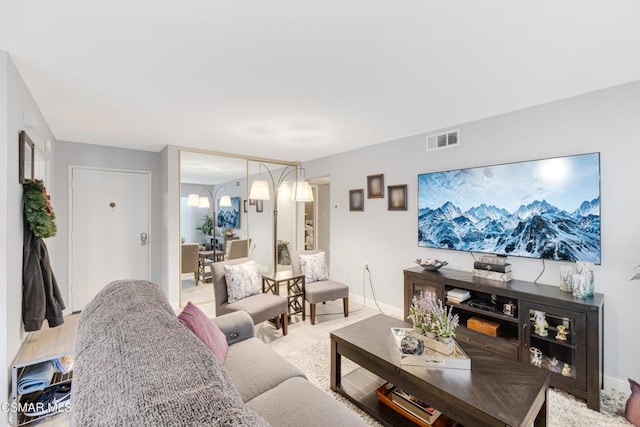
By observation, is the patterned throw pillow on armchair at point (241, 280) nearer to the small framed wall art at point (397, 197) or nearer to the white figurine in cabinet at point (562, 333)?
the small framed wall art at point (397, 197)

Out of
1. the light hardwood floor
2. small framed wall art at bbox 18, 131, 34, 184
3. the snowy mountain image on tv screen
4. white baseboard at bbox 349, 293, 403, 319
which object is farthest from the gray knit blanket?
white baseboard at bbox 349, 293, 403, 319

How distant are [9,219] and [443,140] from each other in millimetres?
3783

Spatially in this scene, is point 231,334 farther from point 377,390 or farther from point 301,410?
point 377,390

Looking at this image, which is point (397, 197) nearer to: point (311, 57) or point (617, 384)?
point (311, 57)

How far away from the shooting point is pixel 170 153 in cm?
391

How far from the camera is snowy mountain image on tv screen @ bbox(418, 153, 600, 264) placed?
227 cm

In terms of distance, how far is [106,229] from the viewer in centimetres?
409

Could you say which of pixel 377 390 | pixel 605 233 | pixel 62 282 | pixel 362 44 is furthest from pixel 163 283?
pixel 605 233

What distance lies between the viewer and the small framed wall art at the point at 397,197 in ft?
11.8

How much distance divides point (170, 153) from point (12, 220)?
2279mm

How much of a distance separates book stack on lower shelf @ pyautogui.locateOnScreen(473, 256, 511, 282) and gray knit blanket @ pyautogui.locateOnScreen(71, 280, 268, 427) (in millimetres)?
2702

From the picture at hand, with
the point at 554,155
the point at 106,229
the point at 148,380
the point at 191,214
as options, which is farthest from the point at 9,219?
the point at 554,155

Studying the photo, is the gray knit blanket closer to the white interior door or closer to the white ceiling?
the white ceiling

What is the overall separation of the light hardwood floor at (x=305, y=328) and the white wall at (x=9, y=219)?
590 millimetres
